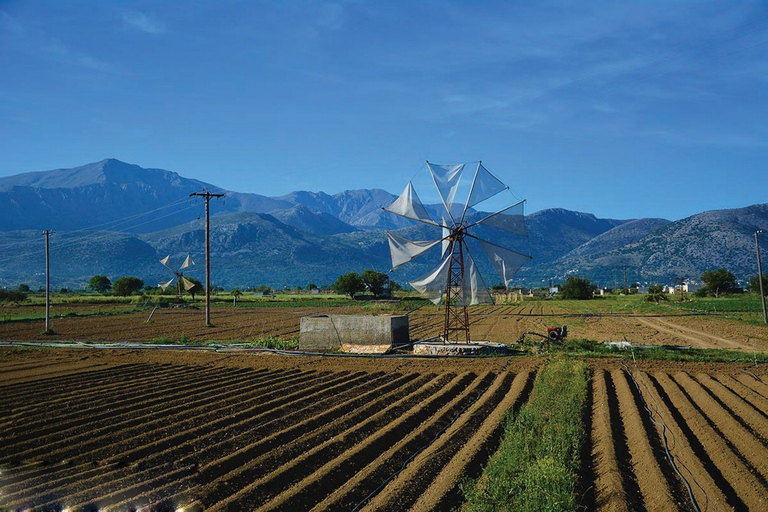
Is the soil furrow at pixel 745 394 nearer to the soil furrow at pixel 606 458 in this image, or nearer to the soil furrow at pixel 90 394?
A: the soil furrow at pixel 606 458

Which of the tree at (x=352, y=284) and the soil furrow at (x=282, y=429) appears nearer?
the soil furrow at (x=282, y=429)

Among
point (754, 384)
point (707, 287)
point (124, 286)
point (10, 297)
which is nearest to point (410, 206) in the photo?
point (754, 384)

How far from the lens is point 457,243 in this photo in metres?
23.2

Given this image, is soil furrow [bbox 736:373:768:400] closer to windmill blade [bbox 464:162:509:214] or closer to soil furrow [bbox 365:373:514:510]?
soil furrow [bbox 365:373:514:510]

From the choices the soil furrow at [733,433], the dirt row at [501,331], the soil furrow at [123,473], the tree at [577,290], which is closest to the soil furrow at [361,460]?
the soil furrow at [123,473]

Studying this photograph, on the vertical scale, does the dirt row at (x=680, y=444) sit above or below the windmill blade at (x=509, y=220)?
below

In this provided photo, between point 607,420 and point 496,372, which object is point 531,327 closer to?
point 496,372

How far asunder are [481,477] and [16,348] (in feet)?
81.9

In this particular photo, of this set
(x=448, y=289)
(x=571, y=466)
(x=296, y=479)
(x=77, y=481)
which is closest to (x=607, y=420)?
(x=571, y=466)

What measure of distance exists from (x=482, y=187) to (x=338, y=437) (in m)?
13.3

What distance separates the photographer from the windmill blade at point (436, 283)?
2278cm

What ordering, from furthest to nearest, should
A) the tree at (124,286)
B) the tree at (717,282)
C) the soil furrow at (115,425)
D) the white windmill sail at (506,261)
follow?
the tree at (124,286), the tree at (717,282), the white windmill sail at (506,261), the soil furrow at (115,425)

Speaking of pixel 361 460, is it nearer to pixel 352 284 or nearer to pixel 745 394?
pixel 745 394

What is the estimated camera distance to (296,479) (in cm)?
870
